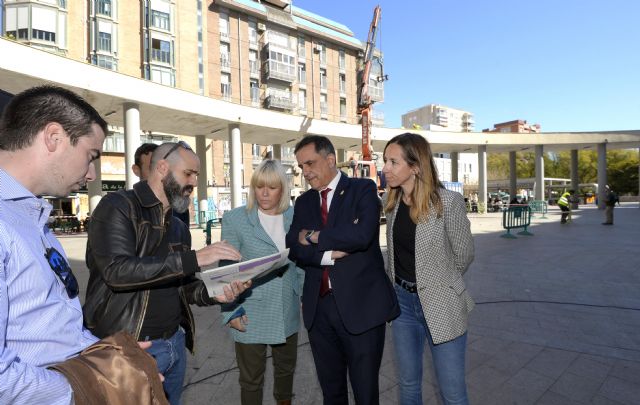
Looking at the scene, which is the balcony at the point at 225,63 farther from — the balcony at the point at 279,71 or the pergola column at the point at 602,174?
the pergola column at the point at 602,174

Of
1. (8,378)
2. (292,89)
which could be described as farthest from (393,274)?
(292,89)

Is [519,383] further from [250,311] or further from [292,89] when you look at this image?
[292,89]

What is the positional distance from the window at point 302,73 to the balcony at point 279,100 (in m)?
2.53

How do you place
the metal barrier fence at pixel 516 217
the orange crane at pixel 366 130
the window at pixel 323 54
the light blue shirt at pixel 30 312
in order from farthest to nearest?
the window at pixel 323 54, the orange crane at pixel 366 130, the metal barrier fence at pixel 516 217, the light blue shirt at pixel 30 312

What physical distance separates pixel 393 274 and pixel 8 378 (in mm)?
2022

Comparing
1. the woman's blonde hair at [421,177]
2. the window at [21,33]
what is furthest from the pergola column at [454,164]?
the woman's blonde hair at [421,177]

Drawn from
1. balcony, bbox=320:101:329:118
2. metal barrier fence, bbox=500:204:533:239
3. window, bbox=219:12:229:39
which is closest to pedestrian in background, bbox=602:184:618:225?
metal barrier fence, bbox=500:204:533:239

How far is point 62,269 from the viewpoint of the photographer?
3.85ft

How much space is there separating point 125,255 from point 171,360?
68 centimetres

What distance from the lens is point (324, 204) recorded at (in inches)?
100

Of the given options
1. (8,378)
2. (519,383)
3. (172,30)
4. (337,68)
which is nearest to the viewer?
(8,378)

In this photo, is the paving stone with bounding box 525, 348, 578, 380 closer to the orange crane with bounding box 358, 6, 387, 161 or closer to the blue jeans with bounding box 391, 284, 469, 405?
the blue jeans with bounding box 391, 284, 469, 405

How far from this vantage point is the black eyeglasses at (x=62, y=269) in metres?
1.13

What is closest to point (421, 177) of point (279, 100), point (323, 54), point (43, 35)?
point (43, 35)
